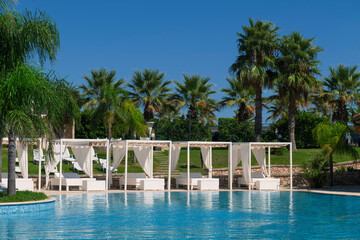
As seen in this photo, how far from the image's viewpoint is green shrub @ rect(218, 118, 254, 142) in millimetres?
38469

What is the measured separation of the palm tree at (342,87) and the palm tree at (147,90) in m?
12.3

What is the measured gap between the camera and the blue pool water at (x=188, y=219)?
1052 centimetres

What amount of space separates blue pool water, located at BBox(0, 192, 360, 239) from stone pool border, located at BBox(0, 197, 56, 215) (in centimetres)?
39

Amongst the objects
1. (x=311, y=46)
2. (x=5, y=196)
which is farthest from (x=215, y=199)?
(x=311, y=46)

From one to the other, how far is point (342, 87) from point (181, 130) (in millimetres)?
12340

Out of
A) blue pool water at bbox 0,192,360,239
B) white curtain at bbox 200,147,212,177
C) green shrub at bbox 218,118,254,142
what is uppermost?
green shrub at bbox 218,118,254,142

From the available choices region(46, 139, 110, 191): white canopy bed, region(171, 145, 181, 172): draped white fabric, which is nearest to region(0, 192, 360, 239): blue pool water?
region(46, 139, 110, 191): white canopy bed

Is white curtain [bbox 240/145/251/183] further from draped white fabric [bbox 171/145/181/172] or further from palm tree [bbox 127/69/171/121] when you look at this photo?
palm tree [bbox 127/69/171/121]

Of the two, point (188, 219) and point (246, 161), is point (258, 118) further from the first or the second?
point (188, 219)

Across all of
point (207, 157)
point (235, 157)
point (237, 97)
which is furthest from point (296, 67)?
point (207, 157)

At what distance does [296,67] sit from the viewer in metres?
32.4

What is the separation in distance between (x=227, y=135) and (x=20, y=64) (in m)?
25.5

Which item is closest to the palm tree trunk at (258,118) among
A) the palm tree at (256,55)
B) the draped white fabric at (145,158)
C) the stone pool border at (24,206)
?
the palm tree at (256,55)

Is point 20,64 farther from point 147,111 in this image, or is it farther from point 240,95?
point 240,95
